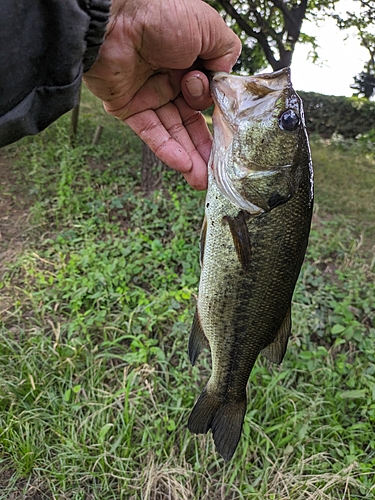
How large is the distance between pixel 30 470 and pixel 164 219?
2.59m

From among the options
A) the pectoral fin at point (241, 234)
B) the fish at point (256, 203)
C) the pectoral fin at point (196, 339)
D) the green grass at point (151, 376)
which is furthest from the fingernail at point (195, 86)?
the green grass at point (151, 376)

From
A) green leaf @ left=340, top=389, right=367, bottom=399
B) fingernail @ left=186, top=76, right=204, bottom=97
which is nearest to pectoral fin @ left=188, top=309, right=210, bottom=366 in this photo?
fingernail @ left=186, top=76, right=204, bottom=97

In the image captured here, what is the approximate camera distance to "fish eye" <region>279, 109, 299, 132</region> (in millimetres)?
1601

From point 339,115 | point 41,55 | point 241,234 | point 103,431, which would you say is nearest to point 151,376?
point 103,431

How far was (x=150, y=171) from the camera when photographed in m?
4.82

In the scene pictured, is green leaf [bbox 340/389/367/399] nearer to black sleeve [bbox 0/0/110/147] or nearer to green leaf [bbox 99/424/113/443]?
green leaf [bbox 99/424/113/443]

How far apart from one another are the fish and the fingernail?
12cm

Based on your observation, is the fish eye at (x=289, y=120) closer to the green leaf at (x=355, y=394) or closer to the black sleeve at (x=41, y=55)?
the black sleeve at (x=41, y=55)

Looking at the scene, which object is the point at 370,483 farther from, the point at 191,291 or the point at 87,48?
the point at 87,48

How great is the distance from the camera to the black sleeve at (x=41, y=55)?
112cm

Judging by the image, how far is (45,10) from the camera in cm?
115

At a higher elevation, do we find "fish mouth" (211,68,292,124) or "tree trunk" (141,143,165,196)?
"fish mouth" (211,68,292,124)

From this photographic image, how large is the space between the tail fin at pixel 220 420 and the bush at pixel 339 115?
12.8 meters

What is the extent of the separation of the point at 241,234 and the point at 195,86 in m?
0.69
